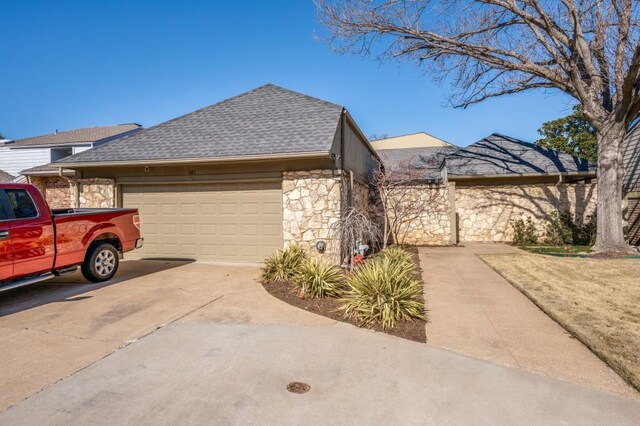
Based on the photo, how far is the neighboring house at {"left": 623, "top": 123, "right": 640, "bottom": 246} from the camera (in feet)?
45.7

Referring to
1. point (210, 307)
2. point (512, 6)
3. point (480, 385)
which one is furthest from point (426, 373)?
point (512, 6)

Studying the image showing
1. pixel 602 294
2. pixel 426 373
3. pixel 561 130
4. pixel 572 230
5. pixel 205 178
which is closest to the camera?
pixel 426 373

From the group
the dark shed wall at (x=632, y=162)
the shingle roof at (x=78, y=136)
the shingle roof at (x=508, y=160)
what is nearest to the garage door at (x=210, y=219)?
the shingle roof at (x=508, y=160)

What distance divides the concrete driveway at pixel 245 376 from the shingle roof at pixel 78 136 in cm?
1818

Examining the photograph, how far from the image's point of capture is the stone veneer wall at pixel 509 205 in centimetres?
1452

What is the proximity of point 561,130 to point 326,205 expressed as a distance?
29.3 m

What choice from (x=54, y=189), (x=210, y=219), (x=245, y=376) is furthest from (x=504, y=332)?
(x=54, y=189)

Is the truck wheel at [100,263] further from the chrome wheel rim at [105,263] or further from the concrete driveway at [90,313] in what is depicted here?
the concrete driveway at [90,313]

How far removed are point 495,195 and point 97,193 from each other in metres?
14.3

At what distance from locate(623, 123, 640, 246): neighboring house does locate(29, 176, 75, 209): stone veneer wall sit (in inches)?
883

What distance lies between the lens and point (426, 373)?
3.71 m

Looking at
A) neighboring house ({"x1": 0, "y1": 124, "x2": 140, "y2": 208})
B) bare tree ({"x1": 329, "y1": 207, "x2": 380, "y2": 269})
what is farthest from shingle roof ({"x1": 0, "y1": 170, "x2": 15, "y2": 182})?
bare tree ({"x1": 329, "y1": 207, "x2": 380, "y2": 269})

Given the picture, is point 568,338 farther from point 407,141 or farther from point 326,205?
point 407,141

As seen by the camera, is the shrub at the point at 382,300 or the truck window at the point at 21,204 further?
the truck window at the point at 21,204
